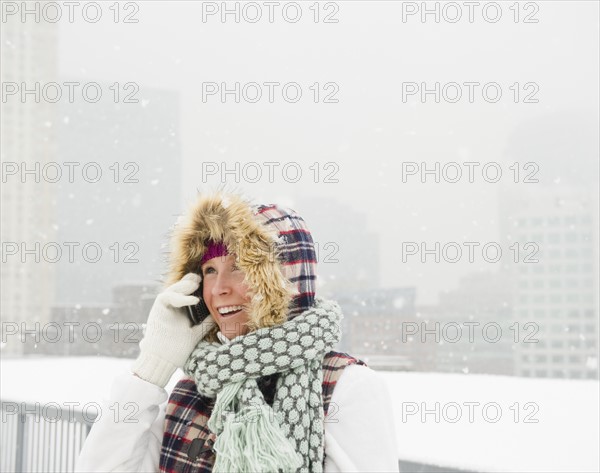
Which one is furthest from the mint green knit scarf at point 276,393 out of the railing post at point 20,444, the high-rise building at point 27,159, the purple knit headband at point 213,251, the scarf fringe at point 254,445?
the high-rise building at point 27,159

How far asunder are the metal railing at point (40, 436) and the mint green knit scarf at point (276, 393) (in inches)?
71.9

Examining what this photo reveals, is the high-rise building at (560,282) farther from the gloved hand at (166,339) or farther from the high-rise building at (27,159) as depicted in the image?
the gloved hand at (166,339)

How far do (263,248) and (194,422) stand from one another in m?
0.35

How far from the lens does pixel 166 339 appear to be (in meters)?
1.17

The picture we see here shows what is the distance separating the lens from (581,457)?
266cm

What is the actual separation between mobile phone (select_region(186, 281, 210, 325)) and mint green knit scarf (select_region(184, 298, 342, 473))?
0.08m

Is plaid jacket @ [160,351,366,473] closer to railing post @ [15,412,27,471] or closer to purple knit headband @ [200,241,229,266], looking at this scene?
purple knit headband @ [200,241,229,266]

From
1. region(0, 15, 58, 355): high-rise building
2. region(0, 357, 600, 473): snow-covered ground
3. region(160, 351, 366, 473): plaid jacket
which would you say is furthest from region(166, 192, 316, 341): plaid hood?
region(0, 15, 58, 355): high-rise building

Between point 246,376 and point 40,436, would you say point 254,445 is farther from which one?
point 40,436

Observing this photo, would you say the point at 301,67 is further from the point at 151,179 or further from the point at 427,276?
the point at 427,276

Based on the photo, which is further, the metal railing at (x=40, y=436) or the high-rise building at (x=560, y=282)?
the high-rise building at (x=560, y=282)

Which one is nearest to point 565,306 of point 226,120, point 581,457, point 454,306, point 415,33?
point 454,306

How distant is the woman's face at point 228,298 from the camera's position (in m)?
1.18

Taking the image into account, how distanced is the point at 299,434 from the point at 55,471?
2319mm
